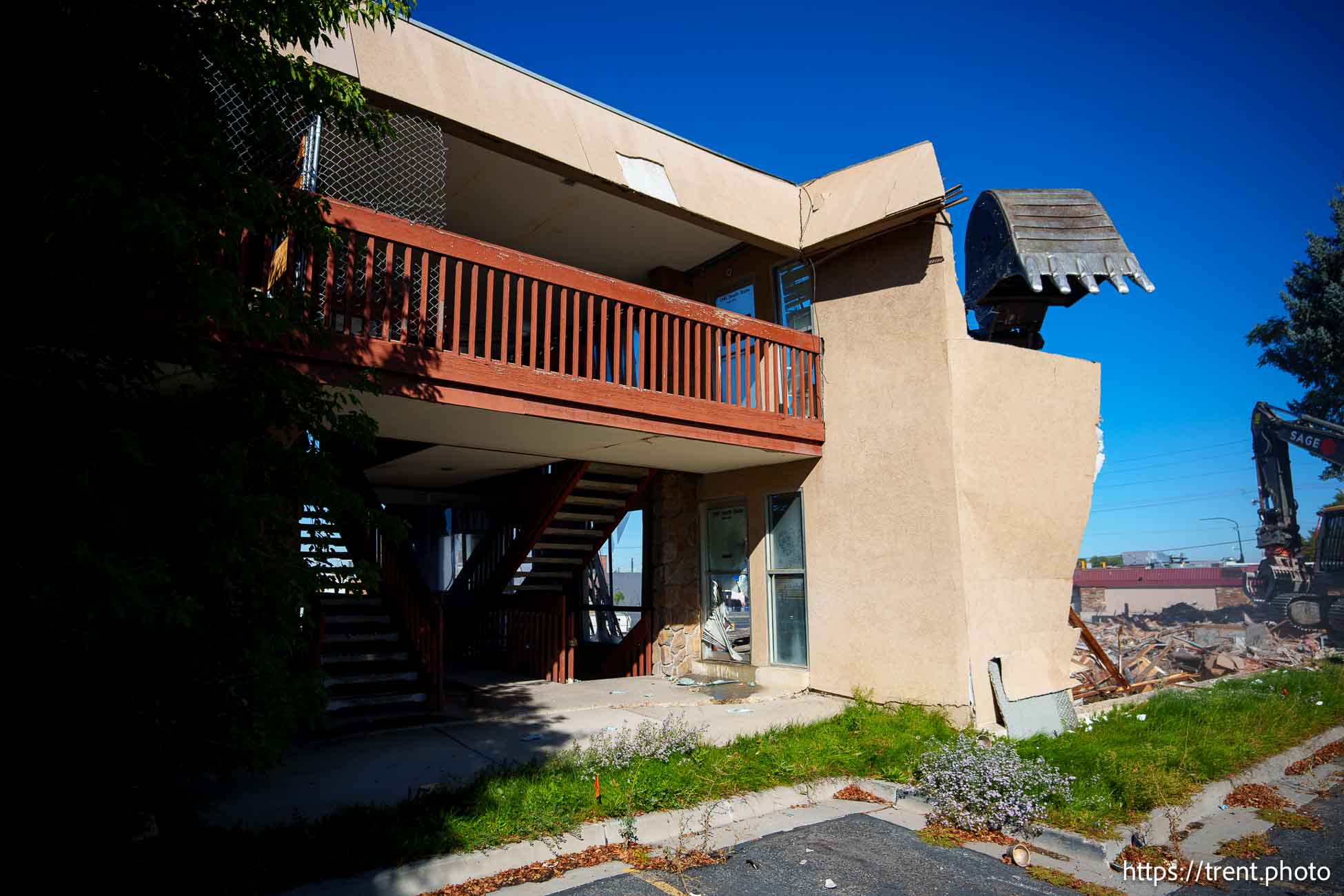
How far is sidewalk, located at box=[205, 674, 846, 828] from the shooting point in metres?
5.18

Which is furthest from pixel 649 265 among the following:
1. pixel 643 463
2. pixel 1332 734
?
pixel 1332 734

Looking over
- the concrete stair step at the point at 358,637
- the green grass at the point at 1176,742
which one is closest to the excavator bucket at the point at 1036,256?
the green grass at the point at 1176,742

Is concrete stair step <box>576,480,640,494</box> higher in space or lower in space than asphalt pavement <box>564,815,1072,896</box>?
higher

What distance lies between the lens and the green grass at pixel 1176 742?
5754 mm

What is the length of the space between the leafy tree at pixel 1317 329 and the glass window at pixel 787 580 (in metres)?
31.7

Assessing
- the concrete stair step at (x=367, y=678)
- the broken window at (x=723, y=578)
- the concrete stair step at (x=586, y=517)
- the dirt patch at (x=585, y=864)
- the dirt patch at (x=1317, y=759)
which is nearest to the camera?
the dirt patch at (x=585, y=864)

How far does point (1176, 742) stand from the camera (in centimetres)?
708

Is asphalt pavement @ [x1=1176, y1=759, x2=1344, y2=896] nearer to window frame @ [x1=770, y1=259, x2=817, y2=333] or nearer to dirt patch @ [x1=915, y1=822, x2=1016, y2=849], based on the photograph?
dirt patch @ [x1=915, y1=822, x2=1016, y2=849]

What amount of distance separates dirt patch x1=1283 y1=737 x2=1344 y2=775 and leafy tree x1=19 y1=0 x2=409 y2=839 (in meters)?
8.68

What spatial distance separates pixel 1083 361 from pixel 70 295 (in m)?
9.66

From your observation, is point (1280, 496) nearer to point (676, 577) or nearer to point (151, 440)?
point (676, 577)

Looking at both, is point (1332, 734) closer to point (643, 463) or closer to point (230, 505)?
point (643, 463)

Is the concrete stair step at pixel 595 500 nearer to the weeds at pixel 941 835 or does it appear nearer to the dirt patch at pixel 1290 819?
the weeds at pixel 941 835

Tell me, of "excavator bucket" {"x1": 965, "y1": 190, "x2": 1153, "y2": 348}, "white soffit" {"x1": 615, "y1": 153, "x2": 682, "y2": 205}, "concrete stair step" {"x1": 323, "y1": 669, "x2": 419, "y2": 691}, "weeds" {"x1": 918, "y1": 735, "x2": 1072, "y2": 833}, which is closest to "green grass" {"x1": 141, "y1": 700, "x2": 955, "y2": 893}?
"weeds" {"x1": 918, "y1": 735, "x2": 1072, "y2": 833}
